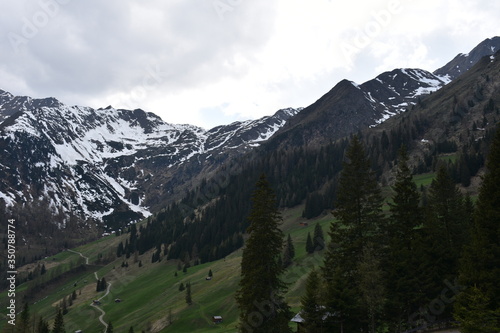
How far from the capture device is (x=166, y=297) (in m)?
122

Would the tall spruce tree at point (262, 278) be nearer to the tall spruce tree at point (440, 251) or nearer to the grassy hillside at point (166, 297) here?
the tall spruce tree at point (440, 251)

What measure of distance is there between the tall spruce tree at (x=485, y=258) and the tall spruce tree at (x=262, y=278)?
1513 centimetres

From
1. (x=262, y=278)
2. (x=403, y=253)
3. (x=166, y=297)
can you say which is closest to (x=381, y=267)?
(x=403, y=253)

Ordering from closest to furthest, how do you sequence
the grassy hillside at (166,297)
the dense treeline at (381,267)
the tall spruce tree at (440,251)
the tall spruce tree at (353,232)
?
1. the dense treeline at (381,267)
2. the tall spruce tree at (353,232)
3. the tall spruce tree at (440,251)
4. the grassy hillside at (166,297)

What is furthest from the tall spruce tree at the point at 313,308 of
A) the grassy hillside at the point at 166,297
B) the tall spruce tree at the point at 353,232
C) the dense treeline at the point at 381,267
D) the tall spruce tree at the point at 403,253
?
the grassy hillside at the point at 166,297

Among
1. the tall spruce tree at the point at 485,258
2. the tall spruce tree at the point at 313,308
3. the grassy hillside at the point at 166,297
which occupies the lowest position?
the grassy hillside at the point at 166,297

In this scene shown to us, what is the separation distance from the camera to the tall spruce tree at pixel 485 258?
86.0 ft

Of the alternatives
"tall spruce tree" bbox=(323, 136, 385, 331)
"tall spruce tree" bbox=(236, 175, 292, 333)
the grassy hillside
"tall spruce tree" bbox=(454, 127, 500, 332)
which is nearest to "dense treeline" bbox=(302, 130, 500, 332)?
"tall spruce tree" bbox=(323, 136, 385, 331)

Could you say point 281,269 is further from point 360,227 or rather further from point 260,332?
point 360,227

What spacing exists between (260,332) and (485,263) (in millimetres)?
19963

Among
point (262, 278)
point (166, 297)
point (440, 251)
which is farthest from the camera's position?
point (166, 297)

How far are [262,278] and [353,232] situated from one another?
11292mm

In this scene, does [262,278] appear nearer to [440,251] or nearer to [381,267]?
[381,267]

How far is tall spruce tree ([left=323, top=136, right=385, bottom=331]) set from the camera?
1385 inches
